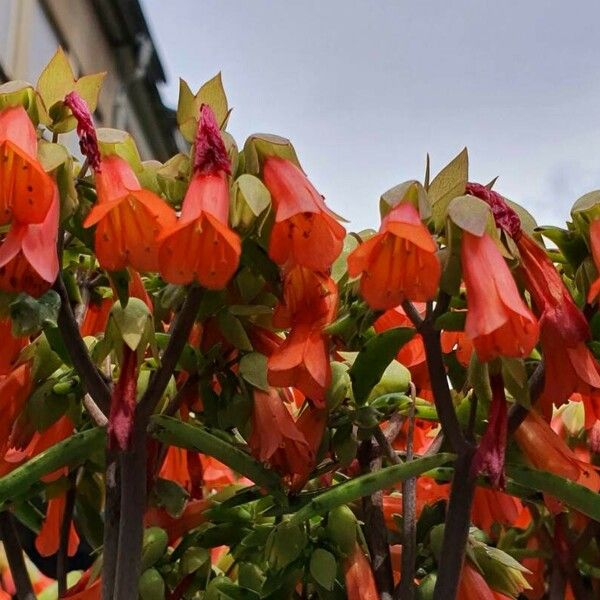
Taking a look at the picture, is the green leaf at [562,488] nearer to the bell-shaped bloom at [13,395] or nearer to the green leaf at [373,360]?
the green leaf at [373,360]

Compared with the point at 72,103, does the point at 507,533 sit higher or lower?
lower

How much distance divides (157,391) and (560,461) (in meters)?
0.17

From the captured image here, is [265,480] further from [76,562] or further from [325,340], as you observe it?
[76,562]

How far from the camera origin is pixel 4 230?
1.38ft

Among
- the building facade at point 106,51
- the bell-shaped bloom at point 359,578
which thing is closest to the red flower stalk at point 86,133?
the bell-shaped bloom at point 359,578

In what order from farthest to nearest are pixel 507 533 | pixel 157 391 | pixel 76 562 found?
pixel 76 562, pixel 507 533, pixel 157 391

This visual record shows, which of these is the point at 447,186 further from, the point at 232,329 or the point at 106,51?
the point at 106,51

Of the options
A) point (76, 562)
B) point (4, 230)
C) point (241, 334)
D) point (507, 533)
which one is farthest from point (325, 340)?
point (76, 562)

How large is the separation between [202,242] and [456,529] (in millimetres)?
157

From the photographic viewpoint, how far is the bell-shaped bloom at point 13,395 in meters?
0.47

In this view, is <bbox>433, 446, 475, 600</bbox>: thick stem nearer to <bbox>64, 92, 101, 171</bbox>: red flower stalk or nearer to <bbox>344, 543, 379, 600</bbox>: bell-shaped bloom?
<bbox>344, 543, 379, 600</bbox>: bell-shaped bloom

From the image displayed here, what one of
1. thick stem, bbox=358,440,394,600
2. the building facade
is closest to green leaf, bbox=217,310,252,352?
thick stem, bbox=358,440,394,600

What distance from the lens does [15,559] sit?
0.49 metres

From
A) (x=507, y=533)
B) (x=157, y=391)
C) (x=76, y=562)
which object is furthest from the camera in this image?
(x=76, y=562)
